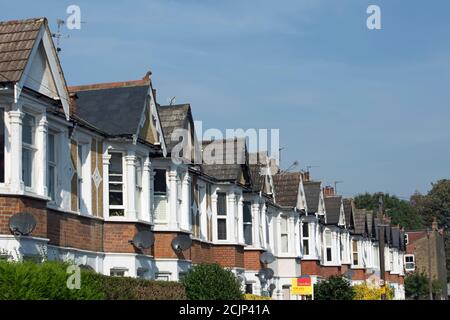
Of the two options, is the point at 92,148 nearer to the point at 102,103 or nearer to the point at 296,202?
the point at 102,103

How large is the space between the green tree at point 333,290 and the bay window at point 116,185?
54.8 feet

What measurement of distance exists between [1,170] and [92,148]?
5702mm

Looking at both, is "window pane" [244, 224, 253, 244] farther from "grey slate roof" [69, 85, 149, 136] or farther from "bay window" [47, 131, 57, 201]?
"bay window" [47, 131, 57, 201]

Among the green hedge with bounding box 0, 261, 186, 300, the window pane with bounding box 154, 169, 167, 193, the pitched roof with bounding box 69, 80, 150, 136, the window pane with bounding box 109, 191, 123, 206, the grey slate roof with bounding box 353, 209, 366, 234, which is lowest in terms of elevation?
the green hedge with bounding box 0, 261, 186, 300

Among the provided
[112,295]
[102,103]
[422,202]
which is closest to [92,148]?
[102,103]

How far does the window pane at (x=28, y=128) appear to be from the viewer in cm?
1992

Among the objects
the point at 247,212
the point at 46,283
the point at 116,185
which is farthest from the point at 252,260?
the point at 46,283

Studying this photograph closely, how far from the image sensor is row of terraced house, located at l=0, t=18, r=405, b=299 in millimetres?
19453

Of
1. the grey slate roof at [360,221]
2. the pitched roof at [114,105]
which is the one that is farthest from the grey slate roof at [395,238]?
the pitched roof at [114,105]

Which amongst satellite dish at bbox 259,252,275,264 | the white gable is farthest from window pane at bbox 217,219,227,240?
the white gable

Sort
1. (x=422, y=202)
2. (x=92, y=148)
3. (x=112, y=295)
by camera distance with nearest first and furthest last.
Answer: (x=112, y=295) → (x=92, y=148) → (x=422, y=202)

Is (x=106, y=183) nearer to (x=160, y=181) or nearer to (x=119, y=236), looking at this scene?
(x=119, y=236)

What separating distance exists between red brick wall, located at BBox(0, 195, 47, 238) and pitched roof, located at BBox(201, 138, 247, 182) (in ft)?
50.4
